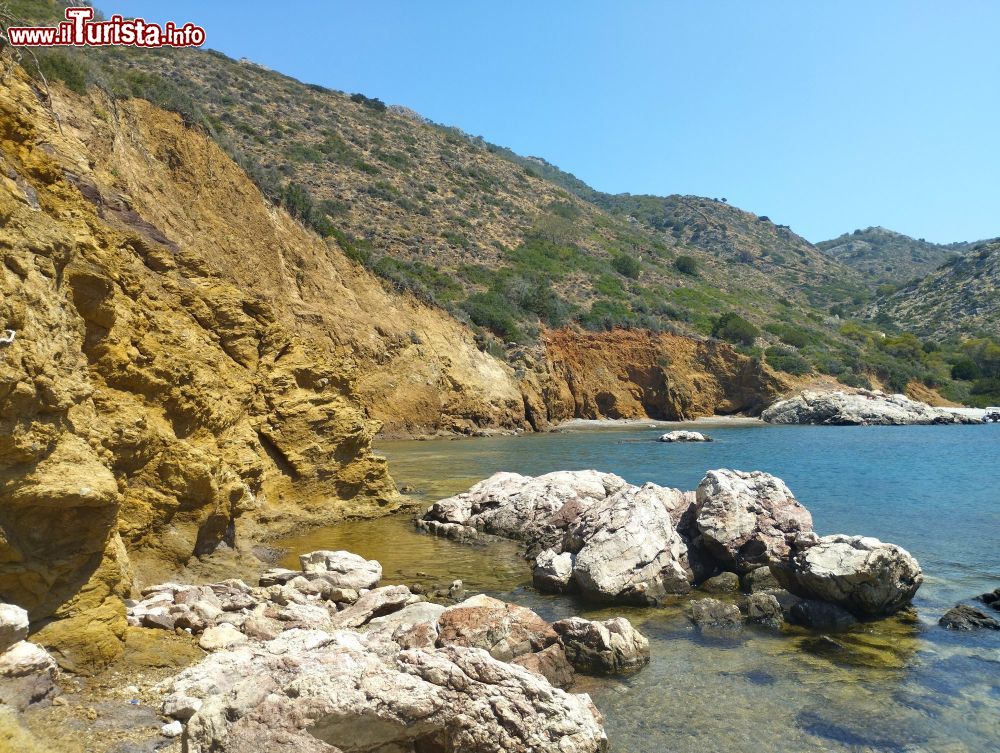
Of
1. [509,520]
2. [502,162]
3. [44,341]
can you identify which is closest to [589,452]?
[509,520]

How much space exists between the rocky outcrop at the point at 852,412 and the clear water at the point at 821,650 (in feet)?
88.7

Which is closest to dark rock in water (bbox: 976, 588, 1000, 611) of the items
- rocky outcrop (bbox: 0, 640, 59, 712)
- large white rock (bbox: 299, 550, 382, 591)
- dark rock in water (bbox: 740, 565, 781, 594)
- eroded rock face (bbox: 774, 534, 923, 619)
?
eroded rock face (bbox: 774, 534, 923, 619)

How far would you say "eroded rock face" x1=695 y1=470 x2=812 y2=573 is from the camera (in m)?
10.2

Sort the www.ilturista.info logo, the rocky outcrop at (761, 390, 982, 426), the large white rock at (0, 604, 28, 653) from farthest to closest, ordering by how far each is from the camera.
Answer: the rocky outcrop at (761, 390, 982, 426), the www.ilturista.info logo, the large white rock at (0, 604, 28, 653)

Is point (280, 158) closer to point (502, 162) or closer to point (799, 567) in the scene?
point (502, 162)

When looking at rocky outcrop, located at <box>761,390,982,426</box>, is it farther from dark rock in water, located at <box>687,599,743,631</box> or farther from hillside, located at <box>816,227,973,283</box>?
hillside, located at <box>816,227,973,283</box>

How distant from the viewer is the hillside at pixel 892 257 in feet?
489

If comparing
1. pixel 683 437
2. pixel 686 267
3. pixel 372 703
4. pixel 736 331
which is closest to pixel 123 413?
pixel 372 703

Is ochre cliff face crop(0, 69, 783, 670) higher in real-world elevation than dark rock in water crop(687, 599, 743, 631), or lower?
higher

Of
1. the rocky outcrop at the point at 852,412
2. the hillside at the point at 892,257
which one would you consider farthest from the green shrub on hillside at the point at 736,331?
the hillside at the point at 892,257

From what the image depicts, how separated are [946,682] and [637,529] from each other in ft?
14.2

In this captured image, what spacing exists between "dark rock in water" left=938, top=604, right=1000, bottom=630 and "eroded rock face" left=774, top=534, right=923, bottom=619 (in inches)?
19.6

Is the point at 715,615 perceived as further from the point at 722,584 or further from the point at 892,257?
the point at 892,257

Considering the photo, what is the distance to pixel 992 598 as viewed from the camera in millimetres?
9008
